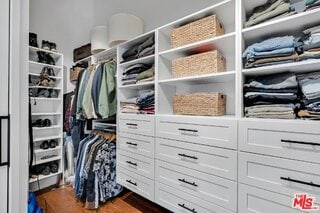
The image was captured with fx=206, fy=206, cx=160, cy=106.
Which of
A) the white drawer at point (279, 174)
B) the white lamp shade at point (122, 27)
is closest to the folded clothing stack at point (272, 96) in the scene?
the white drawer at point (279, 174)

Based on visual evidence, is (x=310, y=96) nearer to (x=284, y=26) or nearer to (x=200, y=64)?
(x=284, y=26)

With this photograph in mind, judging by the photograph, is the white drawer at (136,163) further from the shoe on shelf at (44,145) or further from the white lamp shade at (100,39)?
the white lamp shade at (100,39)

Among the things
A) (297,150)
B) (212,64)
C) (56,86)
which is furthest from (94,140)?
(297,150)

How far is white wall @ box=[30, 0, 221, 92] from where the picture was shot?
2387 millimetres

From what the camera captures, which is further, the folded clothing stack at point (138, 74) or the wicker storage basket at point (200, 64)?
the folded clothing stack at point (138, 74)

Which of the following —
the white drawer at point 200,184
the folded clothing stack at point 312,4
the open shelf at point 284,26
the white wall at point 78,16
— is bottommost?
the white drawer at point 200,184

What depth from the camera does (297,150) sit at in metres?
1.06

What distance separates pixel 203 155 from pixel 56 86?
7.79ft

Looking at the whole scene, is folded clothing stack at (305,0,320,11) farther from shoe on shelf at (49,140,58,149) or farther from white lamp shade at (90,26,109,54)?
shoe on shelf at (49,140,58,149)

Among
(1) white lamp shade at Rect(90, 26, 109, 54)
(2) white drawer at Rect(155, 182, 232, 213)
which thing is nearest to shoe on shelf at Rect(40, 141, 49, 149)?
(1) white lamp shade at Rect(90, 26, 109, 54)

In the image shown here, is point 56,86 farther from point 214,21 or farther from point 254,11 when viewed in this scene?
point 254,11

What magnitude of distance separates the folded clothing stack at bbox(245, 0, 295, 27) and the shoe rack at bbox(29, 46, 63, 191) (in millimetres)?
2477

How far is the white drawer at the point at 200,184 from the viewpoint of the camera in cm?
130

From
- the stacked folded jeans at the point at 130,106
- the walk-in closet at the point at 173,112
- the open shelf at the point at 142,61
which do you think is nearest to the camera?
the walk-in closet at the point at 173,112
